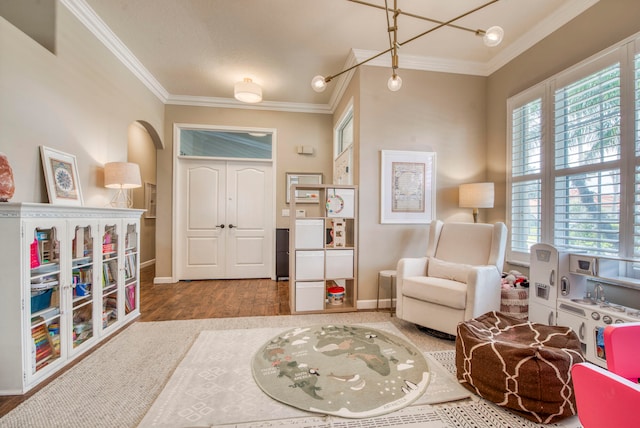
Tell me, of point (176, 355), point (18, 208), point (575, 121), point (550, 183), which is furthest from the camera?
point (550, 183)

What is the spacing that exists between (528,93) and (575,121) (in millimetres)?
628

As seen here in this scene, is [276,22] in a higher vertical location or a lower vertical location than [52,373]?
higher

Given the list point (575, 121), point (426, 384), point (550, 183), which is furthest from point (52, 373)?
point (575, 121)

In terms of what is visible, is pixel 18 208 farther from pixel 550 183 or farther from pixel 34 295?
pixel 550 183

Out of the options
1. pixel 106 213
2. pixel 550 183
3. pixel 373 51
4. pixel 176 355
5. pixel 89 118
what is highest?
pixel 373 51

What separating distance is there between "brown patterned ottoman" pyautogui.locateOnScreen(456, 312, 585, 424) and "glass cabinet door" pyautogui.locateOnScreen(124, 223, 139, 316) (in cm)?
304

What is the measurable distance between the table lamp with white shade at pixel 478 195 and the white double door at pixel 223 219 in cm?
294

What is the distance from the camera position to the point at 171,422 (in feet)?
4.50

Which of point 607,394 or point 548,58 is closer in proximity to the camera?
point 607,394

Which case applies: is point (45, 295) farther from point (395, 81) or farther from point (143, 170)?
point (143, 170)

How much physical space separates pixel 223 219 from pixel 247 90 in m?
2.10

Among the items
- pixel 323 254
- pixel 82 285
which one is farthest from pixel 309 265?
pixel 82 285

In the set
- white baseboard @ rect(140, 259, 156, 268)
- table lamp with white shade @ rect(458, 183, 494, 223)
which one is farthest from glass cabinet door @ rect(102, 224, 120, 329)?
table lamp with white shade @ rect(458, 183, 494, 223)

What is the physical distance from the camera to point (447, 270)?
2520 mm
